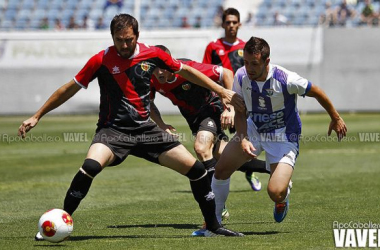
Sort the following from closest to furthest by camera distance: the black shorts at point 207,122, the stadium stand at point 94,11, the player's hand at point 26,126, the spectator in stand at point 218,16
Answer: the player's hand at point 26,126, the black shorts at point 207,122, the spectator in stand at point 218,16, the stadium stand at point 94,11

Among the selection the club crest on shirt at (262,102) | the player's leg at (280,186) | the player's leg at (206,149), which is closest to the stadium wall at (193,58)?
the player's leg at (206,149)

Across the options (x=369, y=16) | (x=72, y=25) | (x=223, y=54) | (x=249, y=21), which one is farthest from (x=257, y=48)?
(x=72, y=25)

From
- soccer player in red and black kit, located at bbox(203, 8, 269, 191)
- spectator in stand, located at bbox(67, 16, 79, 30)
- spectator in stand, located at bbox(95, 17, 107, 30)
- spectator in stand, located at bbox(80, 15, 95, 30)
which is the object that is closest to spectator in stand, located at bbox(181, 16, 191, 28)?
spectator in stand, located at bbox(95, 17, 107, 30)

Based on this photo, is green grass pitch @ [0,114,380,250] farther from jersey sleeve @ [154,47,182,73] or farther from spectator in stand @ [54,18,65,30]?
spectator in stand @ [54,18,65,30]

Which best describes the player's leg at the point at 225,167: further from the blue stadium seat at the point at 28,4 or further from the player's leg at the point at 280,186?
the blue stadium seat at the point at 28,4

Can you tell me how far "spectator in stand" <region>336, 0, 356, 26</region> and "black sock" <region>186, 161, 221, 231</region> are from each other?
24855mm

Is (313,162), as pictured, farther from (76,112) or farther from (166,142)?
(76,112)

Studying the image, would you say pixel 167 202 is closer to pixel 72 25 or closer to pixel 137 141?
pixel 137 141

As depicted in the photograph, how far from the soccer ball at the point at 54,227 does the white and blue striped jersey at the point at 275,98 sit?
7.64 feet

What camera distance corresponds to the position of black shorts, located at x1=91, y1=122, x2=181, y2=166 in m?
7.75

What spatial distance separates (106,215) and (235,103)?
266 cm

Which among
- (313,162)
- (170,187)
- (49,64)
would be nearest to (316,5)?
(49,64)

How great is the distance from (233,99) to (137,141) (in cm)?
108

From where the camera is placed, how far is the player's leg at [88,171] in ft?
24.6
